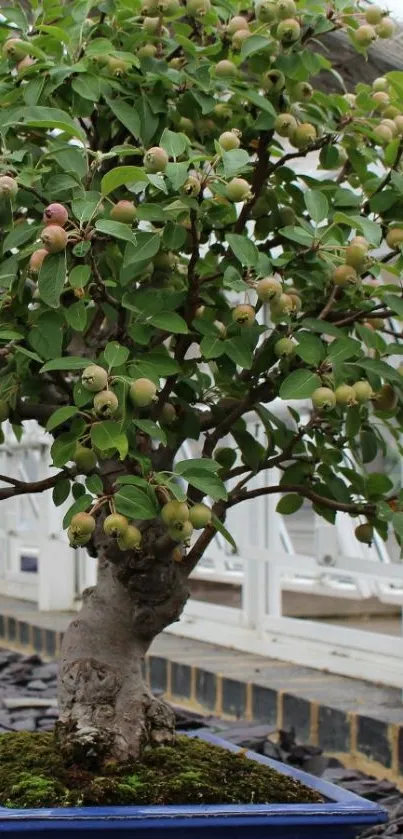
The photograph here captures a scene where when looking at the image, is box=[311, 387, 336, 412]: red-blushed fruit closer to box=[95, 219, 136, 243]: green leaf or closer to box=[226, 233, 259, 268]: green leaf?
box=[226, 233, 259, 268]: green leaf

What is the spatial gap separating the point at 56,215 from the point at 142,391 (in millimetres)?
213

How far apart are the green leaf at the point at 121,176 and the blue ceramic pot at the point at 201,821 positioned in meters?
0.76

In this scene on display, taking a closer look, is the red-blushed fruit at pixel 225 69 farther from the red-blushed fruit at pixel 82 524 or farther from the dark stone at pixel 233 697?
the dark stone at pixel 233 697

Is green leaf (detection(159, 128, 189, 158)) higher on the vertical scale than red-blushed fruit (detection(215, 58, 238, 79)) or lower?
lower

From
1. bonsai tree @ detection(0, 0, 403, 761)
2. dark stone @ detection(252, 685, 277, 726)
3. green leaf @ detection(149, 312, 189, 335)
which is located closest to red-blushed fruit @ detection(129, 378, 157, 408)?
bonsai tree @ detection(0, 0, 403, 761)

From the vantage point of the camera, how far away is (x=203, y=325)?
60.6 inches

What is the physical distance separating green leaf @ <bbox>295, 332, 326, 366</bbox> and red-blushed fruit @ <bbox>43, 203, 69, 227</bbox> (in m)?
0.34

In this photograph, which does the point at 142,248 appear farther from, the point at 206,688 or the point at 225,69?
the point at 206,688

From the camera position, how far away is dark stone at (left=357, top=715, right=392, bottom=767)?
2807 millimetres

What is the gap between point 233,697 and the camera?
134 inches

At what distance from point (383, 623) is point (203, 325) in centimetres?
442

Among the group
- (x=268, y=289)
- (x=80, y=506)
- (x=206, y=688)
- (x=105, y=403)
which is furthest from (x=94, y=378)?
(x=206, y=688)

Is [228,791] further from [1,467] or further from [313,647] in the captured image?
[1,467]

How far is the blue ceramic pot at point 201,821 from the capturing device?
4.91 ft
